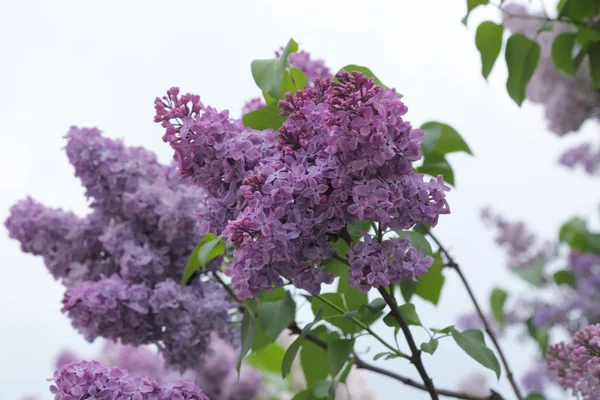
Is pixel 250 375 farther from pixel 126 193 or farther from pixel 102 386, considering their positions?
pixel 102 386

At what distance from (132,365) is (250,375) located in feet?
0.78

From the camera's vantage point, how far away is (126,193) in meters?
0.69

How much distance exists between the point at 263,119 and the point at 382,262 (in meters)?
0.18

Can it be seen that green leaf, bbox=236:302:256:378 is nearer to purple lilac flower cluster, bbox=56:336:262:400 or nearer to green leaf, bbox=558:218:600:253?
purple lilac flower cluster, bbox=56:336:262:400

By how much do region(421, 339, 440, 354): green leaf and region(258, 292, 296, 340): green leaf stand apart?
148 mm

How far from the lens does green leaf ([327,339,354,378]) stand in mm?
604

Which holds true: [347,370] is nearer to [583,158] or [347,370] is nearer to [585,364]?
[585,364]

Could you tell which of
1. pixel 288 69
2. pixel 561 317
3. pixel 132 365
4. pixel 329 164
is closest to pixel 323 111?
pixel 329 164

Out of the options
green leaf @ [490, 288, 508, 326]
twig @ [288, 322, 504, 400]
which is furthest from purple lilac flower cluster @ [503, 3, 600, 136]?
twig @ [288, 322, 504, 400]

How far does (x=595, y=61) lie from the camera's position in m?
0.90

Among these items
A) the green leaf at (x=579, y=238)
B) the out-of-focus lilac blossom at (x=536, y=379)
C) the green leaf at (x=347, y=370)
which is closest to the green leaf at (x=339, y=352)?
the green leaf at (x=347, y=370)

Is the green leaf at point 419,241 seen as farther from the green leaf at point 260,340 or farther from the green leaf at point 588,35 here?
the green leaf at point 588,35

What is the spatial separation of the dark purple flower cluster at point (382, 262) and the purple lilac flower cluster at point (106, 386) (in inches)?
5.1

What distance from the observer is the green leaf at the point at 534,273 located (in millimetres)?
1584
